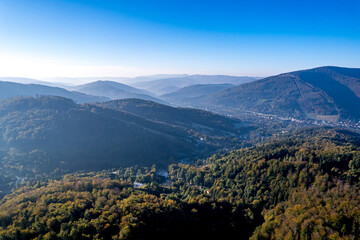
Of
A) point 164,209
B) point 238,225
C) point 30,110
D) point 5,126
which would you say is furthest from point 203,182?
point 30,110


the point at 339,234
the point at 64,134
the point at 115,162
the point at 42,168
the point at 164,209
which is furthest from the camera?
the point at 64,134

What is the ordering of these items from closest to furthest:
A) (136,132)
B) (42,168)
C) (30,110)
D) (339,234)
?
(339,234)
(42,168)
(136,132)
(30,110)

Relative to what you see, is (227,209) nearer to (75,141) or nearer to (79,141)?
(79,141)

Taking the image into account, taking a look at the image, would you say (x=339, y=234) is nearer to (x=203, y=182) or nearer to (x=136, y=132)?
(x=203, y=182)

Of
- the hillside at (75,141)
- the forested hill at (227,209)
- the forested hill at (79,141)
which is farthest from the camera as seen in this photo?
the forested hill at (79,141)

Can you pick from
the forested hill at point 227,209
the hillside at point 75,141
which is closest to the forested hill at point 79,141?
the hillside at point 75,141

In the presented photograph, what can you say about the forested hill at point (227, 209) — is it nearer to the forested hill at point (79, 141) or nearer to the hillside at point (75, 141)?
the forested hill at point (79, 141)

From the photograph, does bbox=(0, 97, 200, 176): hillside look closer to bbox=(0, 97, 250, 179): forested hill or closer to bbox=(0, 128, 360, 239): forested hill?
bbox=(0, 97, 250, 179): forested hill

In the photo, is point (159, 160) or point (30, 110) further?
point (30, 110)
